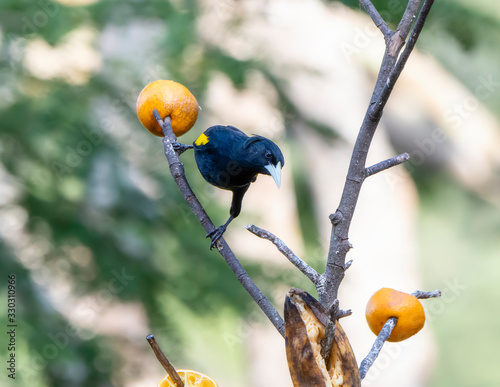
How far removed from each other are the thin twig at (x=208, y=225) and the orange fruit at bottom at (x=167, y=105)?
0.06 ft

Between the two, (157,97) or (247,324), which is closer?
(157,97)

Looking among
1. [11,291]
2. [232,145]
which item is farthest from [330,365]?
[11,291]

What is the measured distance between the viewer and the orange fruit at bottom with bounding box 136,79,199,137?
1.08 metres

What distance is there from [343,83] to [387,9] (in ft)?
3.50

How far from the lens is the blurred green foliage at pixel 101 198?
210 centimetres

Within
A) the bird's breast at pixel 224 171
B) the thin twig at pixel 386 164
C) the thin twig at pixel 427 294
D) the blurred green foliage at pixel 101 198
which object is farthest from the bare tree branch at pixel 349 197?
the blurred green foliage at pixel 101 198

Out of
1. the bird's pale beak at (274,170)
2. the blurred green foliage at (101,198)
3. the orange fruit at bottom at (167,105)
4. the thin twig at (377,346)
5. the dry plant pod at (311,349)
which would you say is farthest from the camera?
the blurred green foliage at (101,198)

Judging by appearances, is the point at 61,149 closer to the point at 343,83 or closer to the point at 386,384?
the point at 343,83

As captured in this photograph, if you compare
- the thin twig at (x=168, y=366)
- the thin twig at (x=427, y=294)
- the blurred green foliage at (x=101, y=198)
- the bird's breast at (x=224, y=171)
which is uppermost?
the blurred green foliage at (x=101, y=198)

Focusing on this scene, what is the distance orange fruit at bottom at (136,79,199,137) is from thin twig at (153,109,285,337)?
0.02 meters

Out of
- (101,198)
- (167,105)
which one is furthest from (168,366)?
(101,198)

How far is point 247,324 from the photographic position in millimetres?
2486

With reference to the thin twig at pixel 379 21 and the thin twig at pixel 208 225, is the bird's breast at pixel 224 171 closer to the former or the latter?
the thin twig at pixel 208 225

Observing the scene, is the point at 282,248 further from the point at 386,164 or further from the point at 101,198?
the point at 101,198
